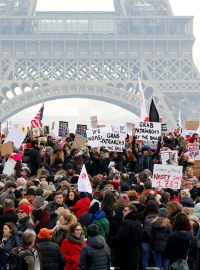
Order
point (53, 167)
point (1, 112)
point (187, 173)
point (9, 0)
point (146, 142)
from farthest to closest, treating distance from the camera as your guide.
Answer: point (9, 0)
point (1, 112)
point (146, 142)
point (53, 167)
point (187, 173)

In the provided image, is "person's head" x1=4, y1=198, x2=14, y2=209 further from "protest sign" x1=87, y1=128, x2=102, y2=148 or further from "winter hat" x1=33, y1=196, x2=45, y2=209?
"protest sign" x1=87, y1=128, x2=102, y2=148

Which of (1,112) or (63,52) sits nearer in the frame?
(1,112)

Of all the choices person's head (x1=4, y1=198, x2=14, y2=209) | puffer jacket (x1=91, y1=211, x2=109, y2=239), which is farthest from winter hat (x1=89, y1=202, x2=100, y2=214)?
person's head (x1=4, y1=198, x2=14, y2=209)

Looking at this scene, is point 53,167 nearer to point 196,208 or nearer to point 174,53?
point 196,208

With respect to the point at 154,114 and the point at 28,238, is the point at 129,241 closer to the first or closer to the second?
the point at 28,238

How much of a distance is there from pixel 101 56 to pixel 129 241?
7441 centimetres

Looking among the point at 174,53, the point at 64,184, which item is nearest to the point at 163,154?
the point at 64,184

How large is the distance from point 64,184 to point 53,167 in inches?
192

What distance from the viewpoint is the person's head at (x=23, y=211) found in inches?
601

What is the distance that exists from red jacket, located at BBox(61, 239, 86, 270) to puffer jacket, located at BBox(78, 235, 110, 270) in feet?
1.17

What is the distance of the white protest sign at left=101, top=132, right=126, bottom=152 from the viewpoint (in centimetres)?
2266

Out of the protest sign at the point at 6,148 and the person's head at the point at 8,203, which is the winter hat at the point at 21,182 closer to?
the person's head at the point at 8,203

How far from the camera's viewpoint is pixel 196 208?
1619 cm

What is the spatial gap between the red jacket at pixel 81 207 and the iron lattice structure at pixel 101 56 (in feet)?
198
